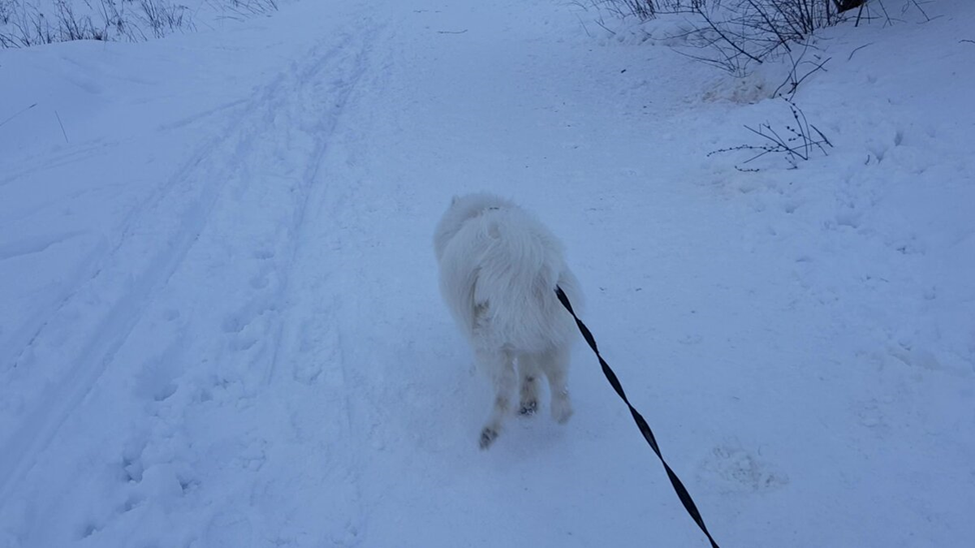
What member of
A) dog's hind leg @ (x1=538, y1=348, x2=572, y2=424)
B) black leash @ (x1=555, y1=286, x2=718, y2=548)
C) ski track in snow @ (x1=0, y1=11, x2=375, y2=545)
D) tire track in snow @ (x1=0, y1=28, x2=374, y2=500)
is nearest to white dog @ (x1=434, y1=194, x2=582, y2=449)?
dog's hind leg @ (x1=538, y1=348, x2=572, y2=424)

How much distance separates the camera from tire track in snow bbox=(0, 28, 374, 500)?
126 inches

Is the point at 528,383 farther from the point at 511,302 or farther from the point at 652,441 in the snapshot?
the point at 652,441

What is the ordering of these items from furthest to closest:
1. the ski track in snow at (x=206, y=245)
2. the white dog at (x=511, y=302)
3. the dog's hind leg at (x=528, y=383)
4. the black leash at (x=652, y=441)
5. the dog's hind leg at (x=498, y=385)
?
the ski track in snow at (x=206, y=245) → the dog's hind leg at (x=528, y=383) → the dog's hind leg at (x=498, y=385) → the white dog at (x=511, y=302) → the black leash at (x=652, y=441)

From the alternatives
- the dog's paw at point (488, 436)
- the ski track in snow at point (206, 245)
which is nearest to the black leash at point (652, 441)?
the dog's paw at point (488, 436)

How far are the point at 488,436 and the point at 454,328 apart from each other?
Result: 4.19ft

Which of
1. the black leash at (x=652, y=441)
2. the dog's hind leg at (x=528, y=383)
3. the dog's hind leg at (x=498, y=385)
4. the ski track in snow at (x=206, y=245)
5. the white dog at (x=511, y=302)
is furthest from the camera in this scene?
the ski track in snow at (x=206, y=245)

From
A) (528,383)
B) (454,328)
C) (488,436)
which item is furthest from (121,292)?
(528,383)

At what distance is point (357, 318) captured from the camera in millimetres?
4297

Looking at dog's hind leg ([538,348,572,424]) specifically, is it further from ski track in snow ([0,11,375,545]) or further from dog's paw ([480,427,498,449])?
ski track in snow ([0,11,375,545])

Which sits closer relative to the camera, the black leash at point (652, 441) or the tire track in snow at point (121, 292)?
the black leash at point (652, 441)

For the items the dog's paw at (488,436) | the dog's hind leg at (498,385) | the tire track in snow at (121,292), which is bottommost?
the dog's paw at (488,436)

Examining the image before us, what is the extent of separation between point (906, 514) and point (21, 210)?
6.89m

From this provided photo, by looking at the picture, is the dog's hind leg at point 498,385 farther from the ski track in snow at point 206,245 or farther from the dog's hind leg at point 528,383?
the ski track in snow at point 206,245

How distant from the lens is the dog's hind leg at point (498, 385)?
299 centimetres
